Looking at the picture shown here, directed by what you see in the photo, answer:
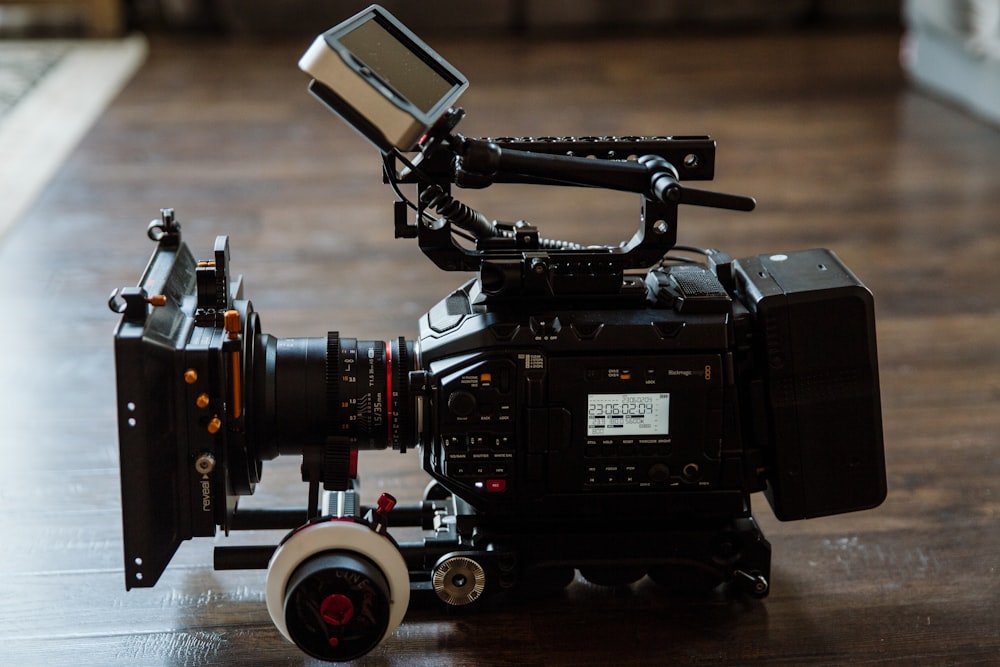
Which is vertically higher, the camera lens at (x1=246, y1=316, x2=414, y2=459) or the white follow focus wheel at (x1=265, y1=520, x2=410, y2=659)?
the camera lens at (x1=246, y1=316, x2=414, y2=459)

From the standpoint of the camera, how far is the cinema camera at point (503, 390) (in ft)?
5.00

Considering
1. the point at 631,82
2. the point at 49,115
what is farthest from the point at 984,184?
the point at 49,115

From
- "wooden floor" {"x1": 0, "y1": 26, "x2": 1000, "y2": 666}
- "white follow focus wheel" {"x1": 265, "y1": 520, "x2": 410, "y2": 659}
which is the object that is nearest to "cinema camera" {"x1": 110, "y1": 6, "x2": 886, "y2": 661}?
"white follow focus wheel" {"x1": 265, "y1": 520, "x2": 410, "y2": 659}

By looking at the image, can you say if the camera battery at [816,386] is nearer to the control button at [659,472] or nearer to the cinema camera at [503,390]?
the cinema camera at [503,390]

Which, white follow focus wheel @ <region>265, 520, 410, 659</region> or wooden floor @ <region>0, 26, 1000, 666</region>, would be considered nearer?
white follow focus wheel @ <region>265, 520, 410, 659</region>

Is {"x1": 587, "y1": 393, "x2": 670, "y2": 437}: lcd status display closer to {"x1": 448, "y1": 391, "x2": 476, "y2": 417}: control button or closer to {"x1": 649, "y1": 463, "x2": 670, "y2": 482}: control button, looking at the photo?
{"x1": 649, "y1": 463, "x2": 670, "y2": 482}: control button

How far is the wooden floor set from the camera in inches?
67.2

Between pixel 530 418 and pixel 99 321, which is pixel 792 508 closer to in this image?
pixel 530 418

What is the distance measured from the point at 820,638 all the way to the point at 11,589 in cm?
117

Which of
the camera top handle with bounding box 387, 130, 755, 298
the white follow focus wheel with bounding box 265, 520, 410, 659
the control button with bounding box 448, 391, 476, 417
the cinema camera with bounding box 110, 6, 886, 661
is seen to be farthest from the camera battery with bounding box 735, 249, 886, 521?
the white follow focus wheel with bounding box 265, 520, 410, 659

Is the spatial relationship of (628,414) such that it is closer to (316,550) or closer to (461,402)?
(461,402)

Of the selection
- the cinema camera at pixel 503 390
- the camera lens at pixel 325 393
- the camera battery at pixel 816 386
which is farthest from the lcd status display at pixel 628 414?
the camera lens at pixel 325 393

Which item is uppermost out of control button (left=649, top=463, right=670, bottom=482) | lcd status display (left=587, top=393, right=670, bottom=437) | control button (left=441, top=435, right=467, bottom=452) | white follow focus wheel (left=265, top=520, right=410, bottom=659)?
lcd status display (left=587, top=393, right=670, bottom=437)

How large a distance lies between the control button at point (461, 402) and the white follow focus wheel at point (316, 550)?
0.62 ft
